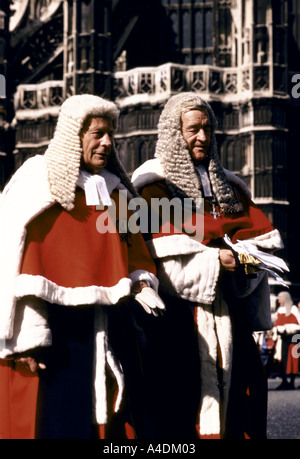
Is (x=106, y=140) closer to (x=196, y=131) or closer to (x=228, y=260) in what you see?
(x=196, y=131)

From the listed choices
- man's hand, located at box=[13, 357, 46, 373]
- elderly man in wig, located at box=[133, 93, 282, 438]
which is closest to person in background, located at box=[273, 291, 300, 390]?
elderly man in wig, located at box=[133, 93, 282, 438]

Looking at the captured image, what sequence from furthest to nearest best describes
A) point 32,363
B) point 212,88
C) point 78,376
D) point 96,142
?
1. point 212,88
2. point 96,142
3. point 78,376
4. point 32,363

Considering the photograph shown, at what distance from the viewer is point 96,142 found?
4387 millimetres

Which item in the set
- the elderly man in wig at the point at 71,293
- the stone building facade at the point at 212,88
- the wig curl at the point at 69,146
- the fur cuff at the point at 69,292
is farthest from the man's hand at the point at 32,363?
the stone building facade at the point at 212,88

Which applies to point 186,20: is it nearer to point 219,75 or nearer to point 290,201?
point 219,75

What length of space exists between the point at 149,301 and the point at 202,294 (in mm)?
535

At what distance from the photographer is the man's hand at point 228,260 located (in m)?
4.76

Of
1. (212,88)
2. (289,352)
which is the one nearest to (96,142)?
(289,352)

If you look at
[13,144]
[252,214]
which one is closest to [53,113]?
[13,144]

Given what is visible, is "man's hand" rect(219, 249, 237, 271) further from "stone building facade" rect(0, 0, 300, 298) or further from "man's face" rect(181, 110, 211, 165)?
"stone building facade" rect(0, 0, 300, 298)

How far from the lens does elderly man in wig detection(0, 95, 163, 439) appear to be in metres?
4.03

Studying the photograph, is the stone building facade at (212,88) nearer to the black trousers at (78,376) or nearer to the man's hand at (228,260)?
the man's hand at (228,260)

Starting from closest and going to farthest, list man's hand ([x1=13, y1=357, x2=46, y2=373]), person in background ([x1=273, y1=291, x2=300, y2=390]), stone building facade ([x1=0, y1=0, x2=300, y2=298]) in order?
1. man's hand ([x1=13, y1=357, x2=46, y2=373])
2. person in background ([x1=273, y1=291, x2=300, y2=390])
3. stone building facade ([x1=0, y1=0, x2=300, y2=298])

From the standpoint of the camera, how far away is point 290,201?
2353 cm
